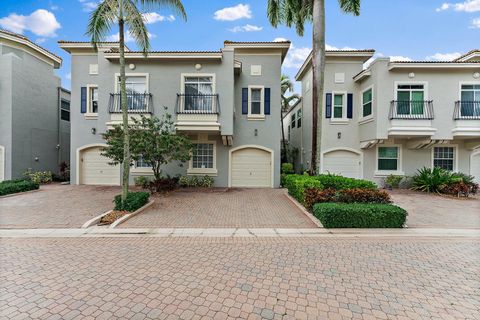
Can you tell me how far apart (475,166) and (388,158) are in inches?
207

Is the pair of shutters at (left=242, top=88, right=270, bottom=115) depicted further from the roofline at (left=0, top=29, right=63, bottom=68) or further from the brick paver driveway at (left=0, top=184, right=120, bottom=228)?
→ the roofline at (left=0, top=29, right=63, bottom=68)

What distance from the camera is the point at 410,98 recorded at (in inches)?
526

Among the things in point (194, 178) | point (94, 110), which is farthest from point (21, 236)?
point (94, 110)

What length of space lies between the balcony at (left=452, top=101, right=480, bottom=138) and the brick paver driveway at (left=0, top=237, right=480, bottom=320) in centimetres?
1070

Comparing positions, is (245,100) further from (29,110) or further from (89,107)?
(29,110)

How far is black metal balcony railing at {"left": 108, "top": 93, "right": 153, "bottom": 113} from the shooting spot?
→ 1280 cm

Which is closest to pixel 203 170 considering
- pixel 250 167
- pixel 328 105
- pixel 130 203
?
pixel 250 167

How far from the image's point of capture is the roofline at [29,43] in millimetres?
14220

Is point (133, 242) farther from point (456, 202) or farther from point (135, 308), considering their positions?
point (456, 202)

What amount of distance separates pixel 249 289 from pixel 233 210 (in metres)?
5.22

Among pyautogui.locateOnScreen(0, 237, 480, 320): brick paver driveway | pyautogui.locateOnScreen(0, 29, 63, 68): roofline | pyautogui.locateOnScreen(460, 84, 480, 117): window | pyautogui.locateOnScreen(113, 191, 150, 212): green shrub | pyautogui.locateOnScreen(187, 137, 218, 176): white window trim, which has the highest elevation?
pyautogui.locateOnScreen(0, 29, 63, 68): roofline

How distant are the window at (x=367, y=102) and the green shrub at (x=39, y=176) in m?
21.2

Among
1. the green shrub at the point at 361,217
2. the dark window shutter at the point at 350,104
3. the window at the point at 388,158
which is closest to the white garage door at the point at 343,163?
the window at the point at 388,158

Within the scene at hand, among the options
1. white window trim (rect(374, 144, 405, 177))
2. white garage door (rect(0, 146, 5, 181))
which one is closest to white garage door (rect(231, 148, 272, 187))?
white window trim (rect(374, 144, 405, 177))
